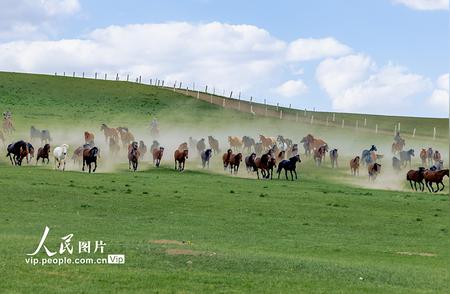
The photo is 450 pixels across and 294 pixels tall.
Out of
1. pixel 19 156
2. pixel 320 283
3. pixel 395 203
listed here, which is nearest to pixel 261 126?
pixel 19 156

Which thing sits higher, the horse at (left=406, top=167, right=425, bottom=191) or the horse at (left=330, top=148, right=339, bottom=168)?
the horse at (left=330, top=148, right=339, bottom=168)

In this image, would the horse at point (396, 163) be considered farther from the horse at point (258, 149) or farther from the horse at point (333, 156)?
the horse at point (258, 149)

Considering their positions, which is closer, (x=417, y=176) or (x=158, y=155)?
(x=417, y=176)

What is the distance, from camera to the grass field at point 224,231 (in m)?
19.3

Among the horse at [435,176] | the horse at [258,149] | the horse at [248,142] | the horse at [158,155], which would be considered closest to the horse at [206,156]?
the horse at [158,155]

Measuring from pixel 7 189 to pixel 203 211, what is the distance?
30.6 feet

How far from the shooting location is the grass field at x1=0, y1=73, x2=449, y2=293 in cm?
1928

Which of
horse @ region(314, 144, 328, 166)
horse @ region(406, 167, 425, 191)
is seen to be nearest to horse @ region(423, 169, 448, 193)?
horse @ region(406, 167, 425, 191)

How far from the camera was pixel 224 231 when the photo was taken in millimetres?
29547

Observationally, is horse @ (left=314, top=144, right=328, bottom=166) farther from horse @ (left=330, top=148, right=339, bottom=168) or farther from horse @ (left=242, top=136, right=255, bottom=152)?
horse @ (left=242, top=136, right=255, bottom=152)

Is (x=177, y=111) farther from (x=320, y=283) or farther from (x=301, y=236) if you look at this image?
(x=320, y=283)

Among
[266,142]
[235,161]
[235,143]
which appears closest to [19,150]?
[235,161]

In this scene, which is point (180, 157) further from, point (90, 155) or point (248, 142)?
point (248, 142)

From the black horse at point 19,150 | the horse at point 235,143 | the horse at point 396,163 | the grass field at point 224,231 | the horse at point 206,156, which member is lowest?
the grass field at point 224,231
